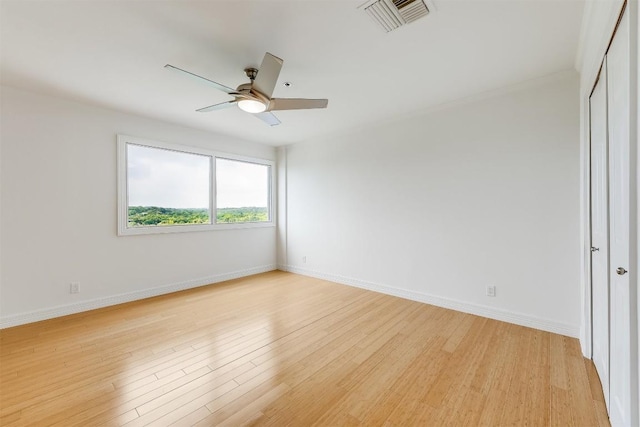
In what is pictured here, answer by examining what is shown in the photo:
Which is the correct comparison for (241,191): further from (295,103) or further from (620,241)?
(620,241)

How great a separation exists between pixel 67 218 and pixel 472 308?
4916 mm

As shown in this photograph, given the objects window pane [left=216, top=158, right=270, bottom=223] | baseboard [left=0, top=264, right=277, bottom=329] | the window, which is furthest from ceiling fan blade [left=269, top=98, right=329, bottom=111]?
baseboard [left=0, top=264, right=277, bottom=329]

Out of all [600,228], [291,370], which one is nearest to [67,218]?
[291,370]

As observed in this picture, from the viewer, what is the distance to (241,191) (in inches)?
204

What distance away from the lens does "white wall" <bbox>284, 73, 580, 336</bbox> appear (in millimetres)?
2738

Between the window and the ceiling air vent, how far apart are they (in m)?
3.48

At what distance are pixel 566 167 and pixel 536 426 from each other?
230 centimetres

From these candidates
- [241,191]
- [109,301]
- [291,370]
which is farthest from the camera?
[241,191]

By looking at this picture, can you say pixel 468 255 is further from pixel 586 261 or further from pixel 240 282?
pixel 240 282

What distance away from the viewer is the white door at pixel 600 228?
5.69ft

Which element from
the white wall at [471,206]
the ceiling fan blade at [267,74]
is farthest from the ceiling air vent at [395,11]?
the white wall at [471,206]

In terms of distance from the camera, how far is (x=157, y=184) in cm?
409

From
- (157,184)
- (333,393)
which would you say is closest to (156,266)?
(157,184)

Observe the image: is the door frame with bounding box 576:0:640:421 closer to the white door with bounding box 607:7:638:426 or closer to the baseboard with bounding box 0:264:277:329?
the white door with bounding box 607:7:638:426
